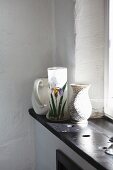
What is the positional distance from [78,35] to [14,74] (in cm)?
44

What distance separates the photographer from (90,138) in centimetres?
124

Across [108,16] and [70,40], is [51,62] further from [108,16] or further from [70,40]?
[108,16]

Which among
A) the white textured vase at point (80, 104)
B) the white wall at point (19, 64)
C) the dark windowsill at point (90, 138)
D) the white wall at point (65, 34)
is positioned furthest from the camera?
the white wall at point (19, 64)

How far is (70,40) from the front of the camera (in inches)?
60.6

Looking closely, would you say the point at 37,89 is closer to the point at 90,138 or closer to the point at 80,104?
the point at 80,104

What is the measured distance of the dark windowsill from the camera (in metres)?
1.03

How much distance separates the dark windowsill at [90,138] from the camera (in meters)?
1.03

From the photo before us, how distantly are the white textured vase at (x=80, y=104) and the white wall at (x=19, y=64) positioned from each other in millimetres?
397

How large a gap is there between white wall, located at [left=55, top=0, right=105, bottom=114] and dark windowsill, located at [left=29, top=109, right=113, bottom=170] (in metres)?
0.15

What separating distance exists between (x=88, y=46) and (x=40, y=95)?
343mm

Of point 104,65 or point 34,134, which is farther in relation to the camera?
point 34,134

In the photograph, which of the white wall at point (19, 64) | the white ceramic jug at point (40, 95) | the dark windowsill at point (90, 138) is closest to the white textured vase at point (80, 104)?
the dark windowsill at point (90, 138)

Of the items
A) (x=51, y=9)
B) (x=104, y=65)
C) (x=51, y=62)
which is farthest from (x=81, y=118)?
(x=51, y=9)

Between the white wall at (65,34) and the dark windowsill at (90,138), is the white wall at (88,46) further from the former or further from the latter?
the dark windowsill at (90,138)
